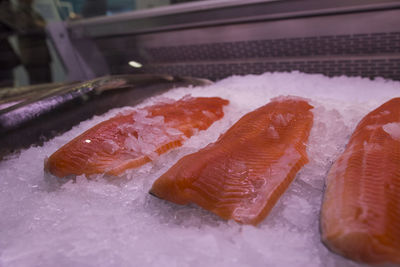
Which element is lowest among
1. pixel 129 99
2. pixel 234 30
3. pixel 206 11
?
pixel 129 99

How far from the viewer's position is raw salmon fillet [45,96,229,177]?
135cm

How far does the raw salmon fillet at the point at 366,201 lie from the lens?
0.74 m

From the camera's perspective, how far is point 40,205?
1.15 metres

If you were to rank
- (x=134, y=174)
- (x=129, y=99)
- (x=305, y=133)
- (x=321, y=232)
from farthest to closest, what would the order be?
(x=129, y=99)
(x=305, y=133)
(x=134, y=174)
(x=321, y=232)

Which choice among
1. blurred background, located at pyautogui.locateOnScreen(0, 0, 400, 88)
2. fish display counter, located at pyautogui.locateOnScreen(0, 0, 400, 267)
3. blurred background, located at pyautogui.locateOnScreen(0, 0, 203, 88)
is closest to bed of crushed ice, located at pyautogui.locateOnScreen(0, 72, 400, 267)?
Answer: fish display counter, located at pyautogui.locateOnScreen(0, 0, 400, 267)

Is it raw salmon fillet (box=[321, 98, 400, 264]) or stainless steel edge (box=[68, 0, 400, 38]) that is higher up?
stainless steel edge (box=[68, 0, 400, 38])

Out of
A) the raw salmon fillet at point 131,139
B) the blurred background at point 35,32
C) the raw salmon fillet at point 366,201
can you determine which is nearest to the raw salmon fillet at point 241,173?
the raw salmon fillet at point 366,201

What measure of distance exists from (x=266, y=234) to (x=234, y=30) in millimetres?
2121

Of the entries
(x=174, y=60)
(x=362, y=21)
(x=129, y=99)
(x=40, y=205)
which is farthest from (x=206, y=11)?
(x=40, y=205)

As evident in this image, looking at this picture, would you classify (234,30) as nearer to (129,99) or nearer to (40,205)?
(129,99)

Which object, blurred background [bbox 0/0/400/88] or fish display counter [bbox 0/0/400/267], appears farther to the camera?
blurred background [bbox 0/0/400/88]

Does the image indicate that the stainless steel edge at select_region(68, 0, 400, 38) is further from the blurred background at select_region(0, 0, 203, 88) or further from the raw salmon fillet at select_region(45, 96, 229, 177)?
the raw salmon fillet at select_region(45, 96, 229, 177)

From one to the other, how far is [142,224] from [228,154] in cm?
43

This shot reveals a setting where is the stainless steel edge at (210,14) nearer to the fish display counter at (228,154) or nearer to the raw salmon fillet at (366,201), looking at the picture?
the fish display counter at (228,154)
